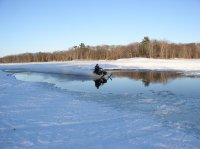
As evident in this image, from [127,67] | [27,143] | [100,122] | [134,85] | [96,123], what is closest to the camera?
[27,143]

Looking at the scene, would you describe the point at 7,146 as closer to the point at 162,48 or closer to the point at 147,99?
the point at 147,99

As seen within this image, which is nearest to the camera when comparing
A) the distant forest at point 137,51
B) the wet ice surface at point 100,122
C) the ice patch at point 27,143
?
the ice patch at point 27,143

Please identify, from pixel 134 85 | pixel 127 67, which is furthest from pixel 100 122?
pixel 127 67

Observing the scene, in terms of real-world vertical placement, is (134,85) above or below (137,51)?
below

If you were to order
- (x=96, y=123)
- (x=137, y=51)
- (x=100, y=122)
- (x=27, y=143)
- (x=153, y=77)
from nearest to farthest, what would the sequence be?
1. (x=27, y=143)
2. (x=96, y=123)
3. (x=100, y=122)
4. (x=153, y=77)
5. (x=137, y=51)

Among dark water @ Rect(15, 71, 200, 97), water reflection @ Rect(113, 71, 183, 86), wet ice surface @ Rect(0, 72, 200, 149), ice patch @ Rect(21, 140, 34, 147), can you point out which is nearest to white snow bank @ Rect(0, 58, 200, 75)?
water reflection @ Rect(113, 71, 183, 86)

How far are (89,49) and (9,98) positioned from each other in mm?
86112

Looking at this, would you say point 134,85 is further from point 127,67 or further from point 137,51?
point 137,51

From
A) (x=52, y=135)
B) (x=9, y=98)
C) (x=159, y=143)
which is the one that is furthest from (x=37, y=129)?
(x=9, y=98)

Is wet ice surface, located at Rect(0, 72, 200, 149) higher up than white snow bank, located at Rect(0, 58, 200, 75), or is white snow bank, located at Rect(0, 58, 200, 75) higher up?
white snow bank, located at Rect(0, 58, 200, 75)

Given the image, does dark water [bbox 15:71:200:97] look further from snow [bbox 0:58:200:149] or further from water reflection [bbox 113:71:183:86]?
snow [bbox 0:58:200:149]

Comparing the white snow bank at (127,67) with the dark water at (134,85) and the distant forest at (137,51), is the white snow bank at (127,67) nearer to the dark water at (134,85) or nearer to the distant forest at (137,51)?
the dark water at (134,85)

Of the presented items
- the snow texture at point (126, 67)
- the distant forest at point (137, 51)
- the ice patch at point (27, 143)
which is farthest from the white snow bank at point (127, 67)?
the distant forest at point (137, 51)

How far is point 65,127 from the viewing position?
23.8 ft
